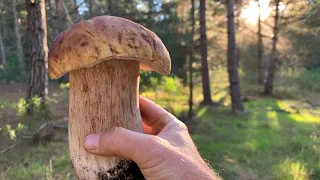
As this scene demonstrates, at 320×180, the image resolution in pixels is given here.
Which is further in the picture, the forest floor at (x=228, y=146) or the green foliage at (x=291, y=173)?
the forest floor at (x=228, y=146)

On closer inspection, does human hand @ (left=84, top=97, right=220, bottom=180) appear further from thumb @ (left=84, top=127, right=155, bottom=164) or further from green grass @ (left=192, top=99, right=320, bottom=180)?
green grass @ (left=192, top=99, right=320, bottom=180)

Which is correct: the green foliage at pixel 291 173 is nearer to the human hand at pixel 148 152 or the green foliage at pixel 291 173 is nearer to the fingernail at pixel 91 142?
the human hand at pixel 148 152

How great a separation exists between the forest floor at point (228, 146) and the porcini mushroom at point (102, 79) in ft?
6.42

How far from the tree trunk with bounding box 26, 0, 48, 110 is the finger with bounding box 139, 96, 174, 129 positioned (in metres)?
4.52

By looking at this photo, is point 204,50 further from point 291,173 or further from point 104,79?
point 104,79

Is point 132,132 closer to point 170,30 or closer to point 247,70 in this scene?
point 170,30

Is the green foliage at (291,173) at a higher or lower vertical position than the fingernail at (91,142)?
lower

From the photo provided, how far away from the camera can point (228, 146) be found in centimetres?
567

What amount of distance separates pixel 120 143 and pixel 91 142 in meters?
0.15

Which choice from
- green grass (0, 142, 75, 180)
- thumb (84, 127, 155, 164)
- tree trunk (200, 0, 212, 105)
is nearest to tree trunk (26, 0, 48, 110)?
green grass (0, 142, 75, 180)

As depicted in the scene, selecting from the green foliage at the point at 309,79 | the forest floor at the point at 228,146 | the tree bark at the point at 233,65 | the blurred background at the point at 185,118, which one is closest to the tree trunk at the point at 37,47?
the blurred background at the point at 185,118

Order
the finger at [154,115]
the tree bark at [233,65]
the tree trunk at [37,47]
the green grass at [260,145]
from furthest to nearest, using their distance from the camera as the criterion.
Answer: the tree bark at [233,65]
the tree trunk at [37,47]
the green grass at [260,145]
the finger at [154,115]

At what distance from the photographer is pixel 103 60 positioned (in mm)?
1455

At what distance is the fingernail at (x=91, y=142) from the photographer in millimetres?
1433
